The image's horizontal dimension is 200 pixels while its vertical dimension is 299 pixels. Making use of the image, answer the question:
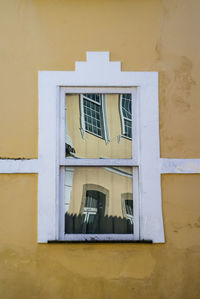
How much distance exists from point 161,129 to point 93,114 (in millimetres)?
725

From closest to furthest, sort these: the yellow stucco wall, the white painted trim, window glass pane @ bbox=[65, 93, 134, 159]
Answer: the yellow stucco wall < the white painted trim < window glass pane @ bbox=[65, 93, 134, 159]

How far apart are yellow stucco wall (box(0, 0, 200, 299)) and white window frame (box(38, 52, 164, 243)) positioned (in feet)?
0.25

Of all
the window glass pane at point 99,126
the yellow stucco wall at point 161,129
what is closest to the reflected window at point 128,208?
the yellow stucco wall at point 161,129

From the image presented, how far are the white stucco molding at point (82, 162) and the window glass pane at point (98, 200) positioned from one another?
149 mm

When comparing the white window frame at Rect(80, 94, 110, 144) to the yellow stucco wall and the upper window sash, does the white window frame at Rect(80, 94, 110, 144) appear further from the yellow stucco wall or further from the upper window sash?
the yellow stucco wall

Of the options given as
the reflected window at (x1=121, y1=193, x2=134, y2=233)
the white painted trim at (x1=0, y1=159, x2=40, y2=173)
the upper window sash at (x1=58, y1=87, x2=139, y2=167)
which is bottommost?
the reflected window at (x1=121, y1=193, x2=134, y2=233)

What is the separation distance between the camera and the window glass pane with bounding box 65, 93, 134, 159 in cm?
494

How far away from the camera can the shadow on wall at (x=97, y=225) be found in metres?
4.85

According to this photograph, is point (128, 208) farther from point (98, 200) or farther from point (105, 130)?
point (105, 130)

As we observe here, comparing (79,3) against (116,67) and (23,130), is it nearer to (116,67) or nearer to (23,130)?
(116,67)

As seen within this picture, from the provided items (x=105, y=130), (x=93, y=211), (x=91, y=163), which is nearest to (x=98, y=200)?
(x=93, y=211)

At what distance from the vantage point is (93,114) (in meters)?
5.01

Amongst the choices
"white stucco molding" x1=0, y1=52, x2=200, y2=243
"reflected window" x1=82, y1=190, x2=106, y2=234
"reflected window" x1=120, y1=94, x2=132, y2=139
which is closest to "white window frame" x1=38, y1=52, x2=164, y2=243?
"white stucco molding" x1=0, y1=52, x2=200, y2=243

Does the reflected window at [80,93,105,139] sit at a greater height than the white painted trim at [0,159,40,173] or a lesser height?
greater
